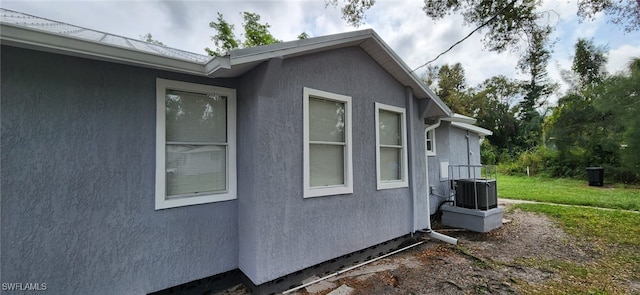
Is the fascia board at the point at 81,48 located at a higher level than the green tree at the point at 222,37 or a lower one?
lower

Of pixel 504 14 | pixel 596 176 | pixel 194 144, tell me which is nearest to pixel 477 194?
pixel 504 14

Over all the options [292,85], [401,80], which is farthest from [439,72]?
[292,85]

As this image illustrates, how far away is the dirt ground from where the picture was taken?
3568 mm

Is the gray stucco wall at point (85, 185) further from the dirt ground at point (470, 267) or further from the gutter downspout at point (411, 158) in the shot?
the gutter downspout at point (411, 158)

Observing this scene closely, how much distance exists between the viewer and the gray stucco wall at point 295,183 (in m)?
3.29

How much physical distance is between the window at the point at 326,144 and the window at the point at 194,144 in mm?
1152

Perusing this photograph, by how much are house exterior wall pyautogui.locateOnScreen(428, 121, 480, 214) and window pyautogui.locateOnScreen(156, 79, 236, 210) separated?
5.81 m

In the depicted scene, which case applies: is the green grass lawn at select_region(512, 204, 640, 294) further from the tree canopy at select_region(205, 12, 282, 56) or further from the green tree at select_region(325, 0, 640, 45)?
the tree canopy at select_region(205, 12, 282, 56)

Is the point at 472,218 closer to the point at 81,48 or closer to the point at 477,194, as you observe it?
the point at 477,194

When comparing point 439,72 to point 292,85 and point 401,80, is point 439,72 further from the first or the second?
point 292,85

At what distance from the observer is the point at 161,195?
10.2ft

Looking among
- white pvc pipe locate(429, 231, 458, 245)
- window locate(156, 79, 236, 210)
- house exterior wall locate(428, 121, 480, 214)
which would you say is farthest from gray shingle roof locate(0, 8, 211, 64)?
house exterior wall locate(428, 121, 480, 214)

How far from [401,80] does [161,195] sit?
482 cm

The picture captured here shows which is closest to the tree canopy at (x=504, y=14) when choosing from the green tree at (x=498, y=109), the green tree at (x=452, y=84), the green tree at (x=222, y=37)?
the green tree at (x=222, y=37)
